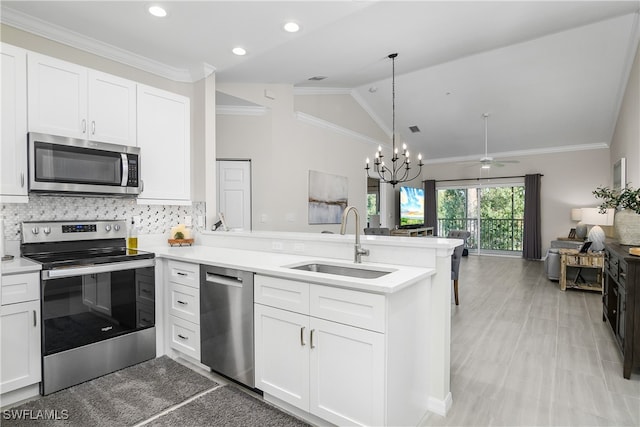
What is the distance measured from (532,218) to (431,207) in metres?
2.53

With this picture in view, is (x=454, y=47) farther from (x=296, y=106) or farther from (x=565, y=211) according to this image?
(x=565, y=211)

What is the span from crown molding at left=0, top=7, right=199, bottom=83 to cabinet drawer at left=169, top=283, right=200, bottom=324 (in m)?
2.15

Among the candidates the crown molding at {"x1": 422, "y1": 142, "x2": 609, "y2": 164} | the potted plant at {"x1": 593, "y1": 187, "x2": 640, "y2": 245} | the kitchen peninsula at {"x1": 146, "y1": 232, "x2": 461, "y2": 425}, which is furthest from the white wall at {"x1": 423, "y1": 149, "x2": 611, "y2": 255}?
the kitchen peninsula at {"x1": 146, "y1": 232, "x2": 461, "y2": 425}

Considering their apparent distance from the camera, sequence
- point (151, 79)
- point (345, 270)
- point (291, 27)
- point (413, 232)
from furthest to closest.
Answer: point (413, 232) → point (151, 79) → point (291, 27) → point (345, 270)

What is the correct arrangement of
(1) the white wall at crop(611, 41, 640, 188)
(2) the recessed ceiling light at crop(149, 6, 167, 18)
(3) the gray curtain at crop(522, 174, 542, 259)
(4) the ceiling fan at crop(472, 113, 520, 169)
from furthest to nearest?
(3) the gray curtain at crop(522, 174, 542, 259) → (4) the ceiling fan at crop(472, 113, 520, 169) → (1) the white wall at crop(611, 41, 640, 188) → (2) the recessed ceiling light at crop(149, 6, 167, 18)

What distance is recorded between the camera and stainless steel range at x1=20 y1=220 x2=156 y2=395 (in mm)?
2205

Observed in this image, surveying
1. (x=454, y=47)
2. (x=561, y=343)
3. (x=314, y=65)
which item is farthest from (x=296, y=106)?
(x=561, y=343)

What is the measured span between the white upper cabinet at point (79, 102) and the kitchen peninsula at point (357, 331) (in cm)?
147

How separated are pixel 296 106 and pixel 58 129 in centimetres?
357

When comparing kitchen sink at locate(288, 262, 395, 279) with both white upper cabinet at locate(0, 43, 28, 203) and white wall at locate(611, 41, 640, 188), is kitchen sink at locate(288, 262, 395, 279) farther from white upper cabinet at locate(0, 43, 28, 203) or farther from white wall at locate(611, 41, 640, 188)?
white wall at locate(611, 41, 640, 188)

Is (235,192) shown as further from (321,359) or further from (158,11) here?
(321,359)

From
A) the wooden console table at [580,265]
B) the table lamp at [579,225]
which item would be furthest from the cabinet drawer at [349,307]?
the table lamp at [579,225]

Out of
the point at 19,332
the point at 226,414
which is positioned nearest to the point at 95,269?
the point at 19,332

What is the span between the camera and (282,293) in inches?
76.8
